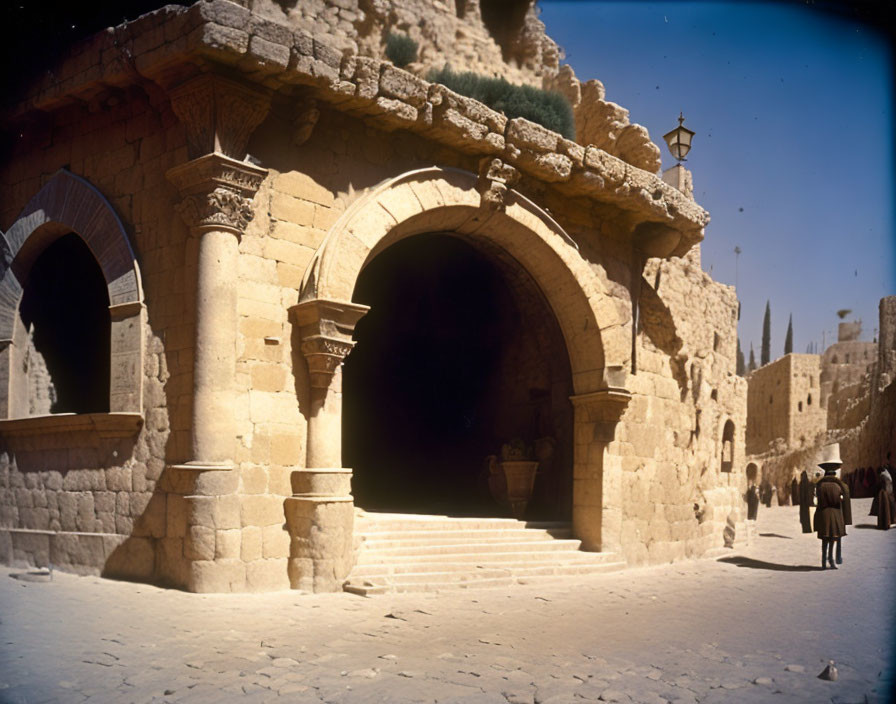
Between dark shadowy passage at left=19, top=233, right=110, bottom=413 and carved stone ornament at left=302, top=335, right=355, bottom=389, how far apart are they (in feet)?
10.5

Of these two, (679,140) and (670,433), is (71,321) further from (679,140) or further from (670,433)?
(679,140)

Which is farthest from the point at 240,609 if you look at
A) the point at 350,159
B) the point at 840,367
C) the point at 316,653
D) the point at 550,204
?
the point at 840,367

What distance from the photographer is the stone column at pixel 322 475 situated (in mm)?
6695

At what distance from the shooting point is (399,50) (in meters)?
13.8

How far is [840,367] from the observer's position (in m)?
39.2

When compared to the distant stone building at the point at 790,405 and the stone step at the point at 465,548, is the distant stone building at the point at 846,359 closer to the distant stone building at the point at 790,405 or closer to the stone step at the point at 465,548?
the distant stone building at the point at 790,405

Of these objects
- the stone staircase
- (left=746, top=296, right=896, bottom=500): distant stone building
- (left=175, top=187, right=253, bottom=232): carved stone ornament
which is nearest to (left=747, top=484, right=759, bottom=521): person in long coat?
(left=746, top=296, right=896, bottom=500): distant stone building

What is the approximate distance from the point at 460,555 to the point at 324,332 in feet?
8.71

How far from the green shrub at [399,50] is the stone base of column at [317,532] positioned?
9262 millimetres

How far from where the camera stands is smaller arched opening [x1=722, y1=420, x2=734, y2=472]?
17281 mm

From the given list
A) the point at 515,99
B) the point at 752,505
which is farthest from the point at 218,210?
the point at 752,505

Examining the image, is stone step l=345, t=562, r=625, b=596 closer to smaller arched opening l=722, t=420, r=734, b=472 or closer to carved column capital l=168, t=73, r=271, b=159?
carved column capital l=168, t=73, r=271, b=159

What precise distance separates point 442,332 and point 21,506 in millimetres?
6488

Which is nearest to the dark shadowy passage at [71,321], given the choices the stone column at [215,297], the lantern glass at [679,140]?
the stone column at [215,297]
